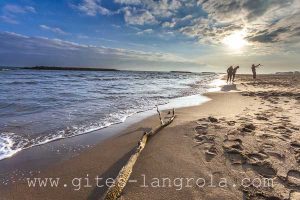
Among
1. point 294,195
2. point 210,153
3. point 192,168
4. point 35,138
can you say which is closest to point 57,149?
point 35,138

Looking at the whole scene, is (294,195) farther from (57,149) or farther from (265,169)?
(57,149)

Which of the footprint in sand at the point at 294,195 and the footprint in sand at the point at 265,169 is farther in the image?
the footprint in sand at the point at 265,169

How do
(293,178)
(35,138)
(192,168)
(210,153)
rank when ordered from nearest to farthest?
1. (293,178)
2. (192,168)
3. (210,153)
4. (35,138)

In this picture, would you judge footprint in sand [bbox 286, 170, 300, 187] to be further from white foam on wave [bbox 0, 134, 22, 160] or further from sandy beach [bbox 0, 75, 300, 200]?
white foam on wave [bbox 0, 134, 22, 160]

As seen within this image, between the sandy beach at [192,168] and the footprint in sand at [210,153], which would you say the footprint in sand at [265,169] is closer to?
the sandy beach at [192,168]

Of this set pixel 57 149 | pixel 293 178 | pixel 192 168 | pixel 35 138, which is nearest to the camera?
pixel 293 178

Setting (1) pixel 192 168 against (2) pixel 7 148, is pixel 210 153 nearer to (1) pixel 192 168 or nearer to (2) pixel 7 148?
(1) pixel 192 168

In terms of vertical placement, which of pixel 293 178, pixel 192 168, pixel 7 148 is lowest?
→ pixel 7 148

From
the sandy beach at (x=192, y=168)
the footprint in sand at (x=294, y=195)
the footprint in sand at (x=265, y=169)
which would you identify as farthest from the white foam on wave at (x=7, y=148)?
the footprint in sand at (x=294, y=195)

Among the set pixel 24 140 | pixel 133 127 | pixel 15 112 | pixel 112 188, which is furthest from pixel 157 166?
pixel 15 112

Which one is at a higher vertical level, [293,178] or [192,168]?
[293,178]

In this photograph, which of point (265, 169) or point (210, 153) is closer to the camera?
point (265, 169)

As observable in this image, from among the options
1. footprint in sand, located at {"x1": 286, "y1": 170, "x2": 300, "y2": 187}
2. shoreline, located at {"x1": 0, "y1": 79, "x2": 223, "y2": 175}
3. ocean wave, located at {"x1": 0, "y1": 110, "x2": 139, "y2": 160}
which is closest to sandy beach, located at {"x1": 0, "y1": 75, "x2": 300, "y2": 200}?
footprint in sand, located at {"x1": 286, "y1": 170, "x2": 300, "y2": 187}

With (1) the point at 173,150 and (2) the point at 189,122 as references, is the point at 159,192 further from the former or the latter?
(2) the point at 189,122
